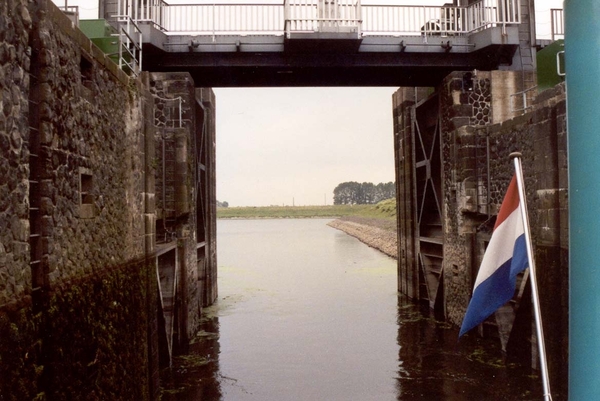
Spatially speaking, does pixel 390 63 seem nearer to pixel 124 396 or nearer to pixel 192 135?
pixel 192 135

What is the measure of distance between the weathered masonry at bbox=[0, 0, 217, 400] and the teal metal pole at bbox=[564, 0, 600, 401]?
389 centimetres

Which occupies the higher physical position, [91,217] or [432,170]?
[432,170]

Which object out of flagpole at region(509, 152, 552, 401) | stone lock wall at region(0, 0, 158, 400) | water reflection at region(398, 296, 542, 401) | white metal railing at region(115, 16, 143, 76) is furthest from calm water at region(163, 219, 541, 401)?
flagpole at region(509, 152, 552, 401)

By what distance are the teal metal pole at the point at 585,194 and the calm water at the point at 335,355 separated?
8.36m

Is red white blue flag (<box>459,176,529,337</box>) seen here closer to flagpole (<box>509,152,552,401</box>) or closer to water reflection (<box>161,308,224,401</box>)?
flagpole (<box>509,152,552,401</box>)

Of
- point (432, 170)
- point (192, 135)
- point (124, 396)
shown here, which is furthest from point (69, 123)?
point (432, 170)

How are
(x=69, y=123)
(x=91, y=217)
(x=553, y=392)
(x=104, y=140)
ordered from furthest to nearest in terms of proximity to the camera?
(x=553, y=392) → (x=104, y=140) → (x=91, y=217) → (x=69, y=123)

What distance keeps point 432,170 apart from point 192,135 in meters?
7.42

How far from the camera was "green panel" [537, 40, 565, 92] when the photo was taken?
12.7m

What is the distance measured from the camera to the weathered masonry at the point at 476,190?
876 cm

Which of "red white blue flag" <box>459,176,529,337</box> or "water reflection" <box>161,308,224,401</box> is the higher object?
"red white blue flag" <box>459,176,529,337</box>

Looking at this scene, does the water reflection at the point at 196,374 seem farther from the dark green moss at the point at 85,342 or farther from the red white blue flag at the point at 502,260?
the red white blue flag at the point at 502,260

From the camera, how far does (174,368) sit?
39.7 feet

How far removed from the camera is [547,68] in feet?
42.7
